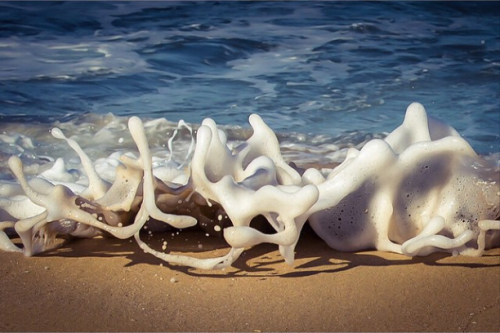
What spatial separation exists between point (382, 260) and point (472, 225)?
0.31 meters

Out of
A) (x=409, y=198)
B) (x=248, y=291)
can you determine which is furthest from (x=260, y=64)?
(x=248, y=291)

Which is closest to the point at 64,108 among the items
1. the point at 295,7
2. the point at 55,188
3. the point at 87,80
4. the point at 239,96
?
the point at 87,80

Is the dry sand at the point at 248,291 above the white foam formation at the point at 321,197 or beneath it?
beneath

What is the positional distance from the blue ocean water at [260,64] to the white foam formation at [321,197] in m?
1.80

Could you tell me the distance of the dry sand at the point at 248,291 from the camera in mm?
1756

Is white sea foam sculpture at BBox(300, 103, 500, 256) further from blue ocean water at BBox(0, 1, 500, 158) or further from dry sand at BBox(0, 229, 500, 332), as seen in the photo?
blue ocean water at BBox(0, 1, 500, 158)

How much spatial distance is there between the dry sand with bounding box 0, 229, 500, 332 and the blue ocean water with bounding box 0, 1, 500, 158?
77.1 inches

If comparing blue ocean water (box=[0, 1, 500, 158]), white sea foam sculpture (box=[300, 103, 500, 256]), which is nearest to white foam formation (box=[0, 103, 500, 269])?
white sea foam sculpture (box=[300, 103, 500, 256])

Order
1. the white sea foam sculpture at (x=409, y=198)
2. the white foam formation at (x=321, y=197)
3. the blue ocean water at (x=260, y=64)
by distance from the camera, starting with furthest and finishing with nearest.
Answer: the blue ocean water at (x=260, y=64) → the white sea foam sculpture at (x=409, y=198) → the white foam formation at (x=321, y=197)

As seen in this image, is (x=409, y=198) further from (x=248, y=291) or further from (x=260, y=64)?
(x=260, y=64)

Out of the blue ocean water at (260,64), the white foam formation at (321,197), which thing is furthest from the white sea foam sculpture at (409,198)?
the blue ocean water at (260,64)

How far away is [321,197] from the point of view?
Answer: 6.90ft

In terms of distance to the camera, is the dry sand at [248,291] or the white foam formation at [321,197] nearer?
the dry sand at [248,291]

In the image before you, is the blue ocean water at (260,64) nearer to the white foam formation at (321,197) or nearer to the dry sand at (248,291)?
the white foam formation at (321,197)
